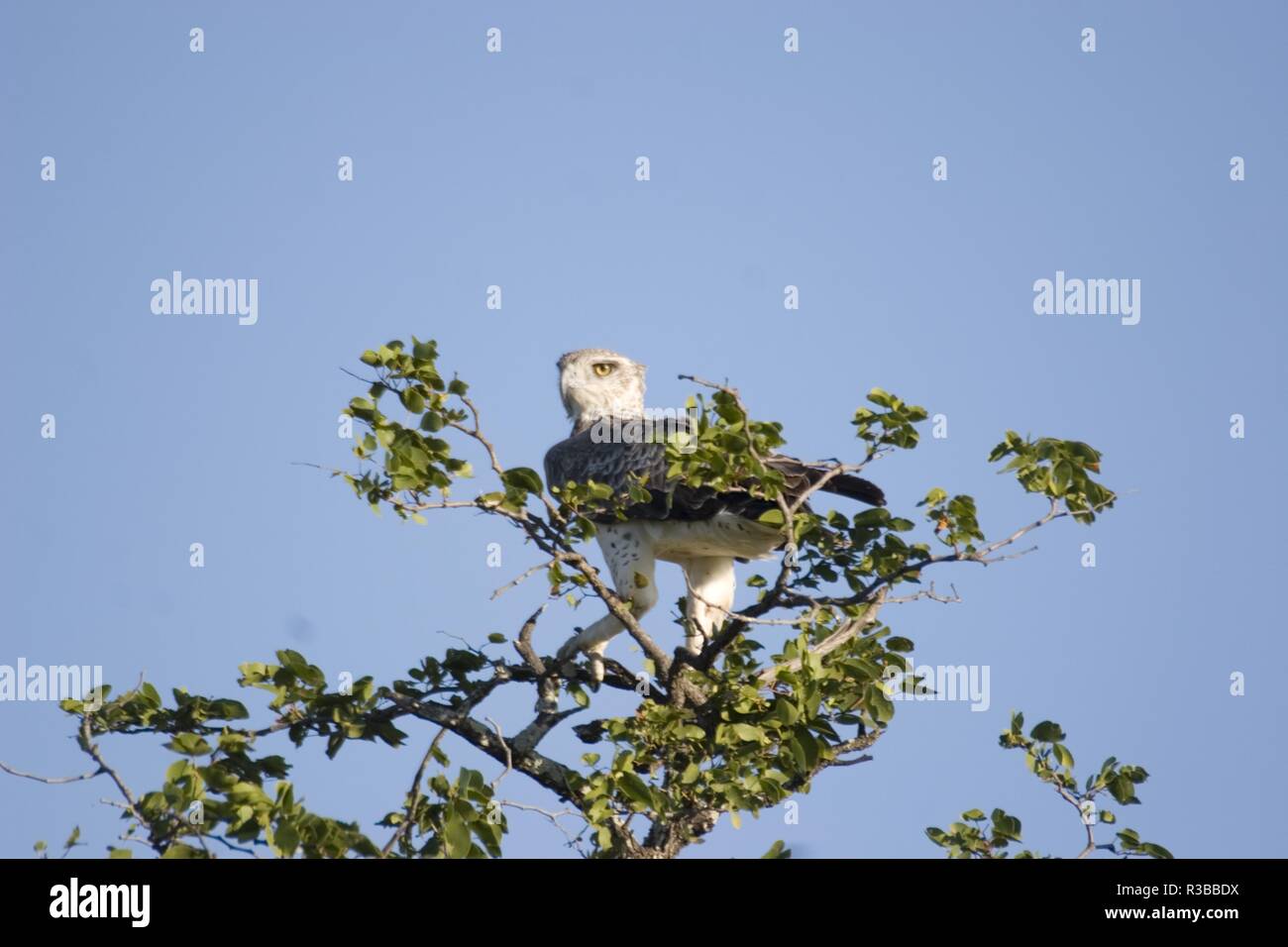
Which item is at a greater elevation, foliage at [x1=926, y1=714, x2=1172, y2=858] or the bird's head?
the bird's head

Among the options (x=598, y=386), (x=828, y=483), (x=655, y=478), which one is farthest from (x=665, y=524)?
(x=598, y=386)

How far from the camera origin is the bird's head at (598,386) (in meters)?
11.0

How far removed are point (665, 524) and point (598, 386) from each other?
191cm

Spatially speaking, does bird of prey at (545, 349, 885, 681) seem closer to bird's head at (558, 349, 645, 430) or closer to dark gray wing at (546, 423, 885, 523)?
dark gray wing at (546, 423, 885, 523)

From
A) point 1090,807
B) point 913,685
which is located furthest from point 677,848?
point 1090,807

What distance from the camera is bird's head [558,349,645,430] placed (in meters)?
11.0

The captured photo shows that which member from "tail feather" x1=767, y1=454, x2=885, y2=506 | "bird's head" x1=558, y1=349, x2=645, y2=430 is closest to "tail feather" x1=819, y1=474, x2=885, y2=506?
"tail feather" x1=767, y1=454, x2=885, y2=506

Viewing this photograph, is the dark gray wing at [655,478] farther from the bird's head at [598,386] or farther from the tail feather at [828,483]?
the bird's head at [598,386]

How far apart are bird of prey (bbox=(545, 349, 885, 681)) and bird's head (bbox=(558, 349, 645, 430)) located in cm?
38

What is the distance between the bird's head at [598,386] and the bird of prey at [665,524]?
0.38 m

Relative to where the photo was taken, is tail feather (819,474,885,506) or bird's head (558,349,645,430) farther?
bird's head (558,349,645,430)

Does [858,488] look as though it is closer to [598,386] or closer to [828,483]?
[828,483]

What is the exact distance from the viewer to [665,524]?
30.8ft
